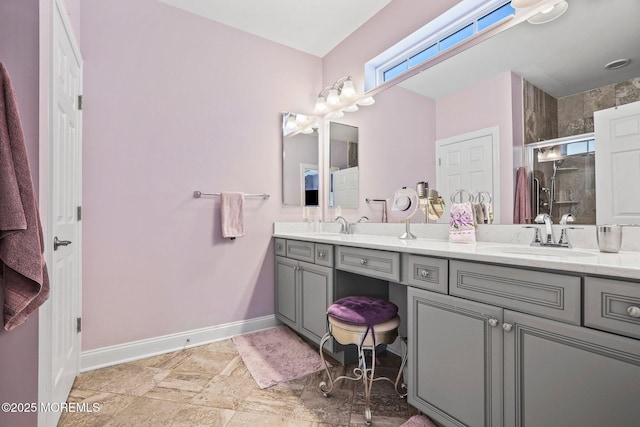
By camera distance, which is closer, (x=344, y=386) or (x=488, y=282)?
(x=488, y=282)

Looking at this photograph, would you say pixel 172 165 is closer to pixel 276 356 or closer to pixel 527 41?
pixel 276 356

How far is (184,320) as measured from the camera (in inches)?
91.3

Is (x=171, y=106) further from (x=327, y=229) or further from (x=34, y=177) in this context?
(x=327, y=229)

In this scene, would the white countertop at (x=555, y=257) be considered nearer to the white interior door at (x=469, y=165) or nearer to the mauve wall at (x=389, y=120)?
the white interior door at (x=469, y=165)

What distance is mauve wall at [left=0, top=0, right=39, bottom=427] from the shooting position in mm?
1104

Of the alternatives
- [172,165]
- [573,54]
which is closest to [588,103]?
[573,54]

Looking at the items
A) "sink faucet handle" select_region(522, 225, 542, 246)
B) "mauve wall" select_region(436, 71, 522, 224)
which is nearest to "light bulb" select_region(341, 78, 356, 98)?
"mauve wall" select_region(436, 71, 522, 224)

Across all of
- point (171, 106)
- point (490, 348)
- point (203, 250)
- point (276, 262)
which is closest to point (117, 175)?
point (171, 106)

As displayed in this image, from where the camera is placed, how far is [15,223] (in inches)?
39.6

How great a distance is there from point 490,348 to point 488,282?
0.23 metres

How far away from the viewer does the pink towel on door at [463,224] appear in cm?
161

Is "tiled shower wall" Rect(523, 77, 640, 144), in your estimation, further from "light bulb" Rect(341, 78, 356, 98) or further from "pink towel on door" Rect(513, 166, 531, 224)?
"light bulb" Rect(341, 78, 356, 98)

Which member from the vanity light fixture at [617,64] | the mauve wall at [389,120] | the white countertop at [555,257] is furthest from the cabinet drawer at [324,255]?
the vanity light fixture at [617,64]

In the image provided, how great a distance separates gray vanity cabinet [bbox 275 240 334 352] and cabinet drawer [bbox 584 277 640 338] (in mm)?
1287
